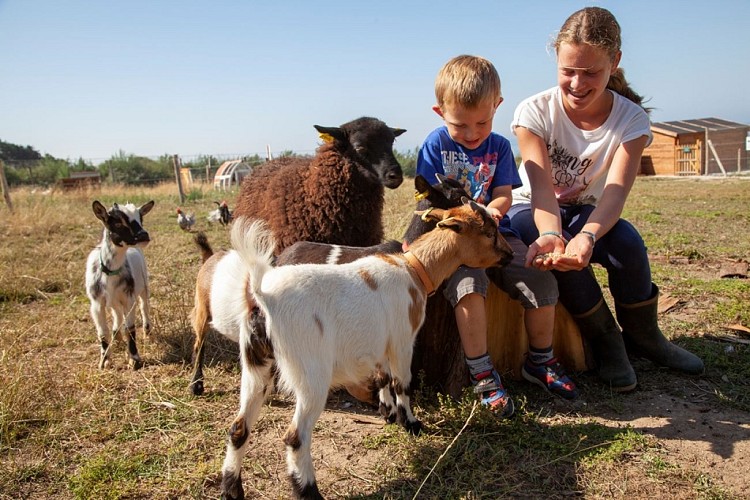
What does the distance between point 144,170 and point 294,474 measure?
38.0m

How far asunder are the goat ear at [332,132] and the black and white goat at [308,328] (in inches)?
101

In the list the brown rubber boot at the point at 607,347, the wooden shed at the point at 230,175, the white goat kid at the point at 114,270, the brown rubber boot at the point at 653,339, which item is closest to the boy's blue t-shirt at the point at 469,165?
the brown rubber boot at the point at 607,347

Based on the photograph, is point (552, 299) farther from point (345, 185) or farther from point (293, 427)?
point (345, 185)

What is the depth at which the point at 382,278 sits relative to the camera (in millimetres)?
2865

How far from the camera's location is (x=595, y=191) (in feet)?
12.8

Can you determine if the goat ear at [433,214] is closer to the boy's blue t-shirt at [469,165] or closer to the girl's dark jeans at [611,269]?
the boy's blue t-shirt at [469,165]

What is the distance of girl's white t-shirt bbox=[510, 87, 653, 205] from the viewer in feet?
11.8

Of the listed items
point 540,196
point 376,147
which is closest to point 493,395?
point 540,196

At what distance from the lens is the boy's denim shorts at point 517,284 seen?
3.33 metres

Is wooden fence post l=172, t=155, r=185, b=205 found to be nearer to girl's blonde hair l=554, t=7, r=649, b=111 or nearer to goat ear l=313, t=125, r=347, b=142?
goat ear l=313, t=125, r=347, b=142

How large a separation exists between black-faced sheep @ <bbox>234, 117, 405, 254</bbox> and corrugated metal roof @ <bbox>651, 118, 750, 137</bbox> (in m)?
29.2

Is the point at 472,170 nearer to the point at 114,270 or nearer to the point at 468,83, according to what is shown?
the point at 468,83

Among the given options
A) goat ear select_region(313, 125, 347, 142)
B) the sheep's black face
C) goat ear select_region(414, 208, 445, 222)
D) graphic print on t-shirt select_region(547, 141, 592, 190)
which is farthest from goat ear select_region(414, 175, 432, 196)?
goat ear select_region(313, 125, 347, 142)

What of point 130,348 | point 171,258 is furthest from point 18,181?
point 130,348
